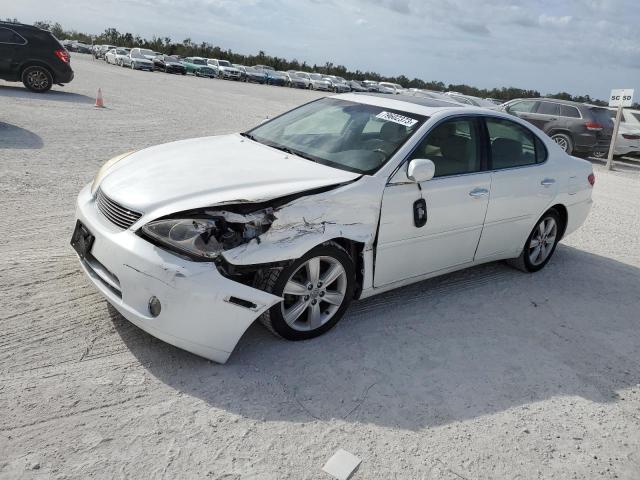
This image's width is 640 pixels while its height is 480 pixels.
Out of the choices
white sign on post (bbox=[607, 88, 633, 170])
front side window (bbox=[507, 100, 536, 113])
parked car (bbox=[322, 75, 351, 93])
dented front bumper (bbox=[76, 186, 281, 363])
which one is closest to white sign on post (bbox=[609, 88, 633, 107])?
white sign on post (bbox=[607, 88, 633, 170])

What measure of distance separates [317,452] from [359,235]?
5.09ft

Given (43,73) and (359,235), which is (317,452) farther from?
(43,73)

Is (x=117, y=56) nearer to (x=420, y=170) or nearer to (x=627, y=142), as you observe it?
(x=627, y=142)

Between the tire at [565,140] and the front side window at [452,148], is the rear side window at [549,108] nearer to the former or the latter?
the tire at [565,140]

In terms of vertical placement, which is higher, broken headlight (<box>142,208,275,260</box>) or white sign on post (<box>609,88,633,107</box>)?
white sign on post (<box>609,88,633,107</box>)

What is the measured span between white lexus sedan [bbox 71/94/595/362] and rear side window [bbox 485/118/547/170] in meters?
0.02

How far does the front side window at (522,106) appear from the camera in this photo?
1798 centimetres

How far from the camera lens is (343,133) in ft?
15.7

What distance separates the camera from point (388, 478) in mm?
2877

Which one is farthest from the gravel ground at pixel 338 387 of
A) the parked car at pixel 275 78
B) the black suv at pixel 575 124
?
the parked car at pixel 275 78

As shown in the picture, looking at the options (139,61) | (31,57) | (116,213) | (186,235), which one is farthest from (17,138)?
(139,61)

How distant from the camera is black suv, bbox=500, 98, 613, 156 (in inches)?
662

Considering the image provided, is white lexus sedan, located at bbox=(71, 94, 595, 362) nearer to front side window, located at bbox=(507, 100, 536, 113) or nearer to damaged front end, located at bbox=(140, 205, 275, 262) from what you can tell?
damaged front end, located at bbox=(140, 205, 275, 262)

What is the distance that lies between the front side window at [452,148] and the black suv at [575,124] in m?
13.3
